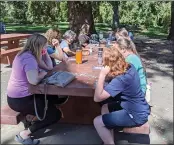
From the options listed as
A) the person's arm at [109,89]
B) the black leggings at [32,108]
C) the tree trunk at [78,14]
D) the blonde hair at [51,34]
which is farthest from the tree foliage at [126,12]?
the person's arm at [109,89]

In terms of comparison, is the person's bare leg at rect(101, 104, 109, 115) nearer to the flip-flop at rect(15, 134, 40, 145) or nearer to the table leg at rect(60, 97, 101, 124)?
the table leg at rect(60, 97, 101, 124)

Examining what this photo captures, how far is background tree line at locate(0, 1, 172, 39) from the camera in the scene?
2573cm

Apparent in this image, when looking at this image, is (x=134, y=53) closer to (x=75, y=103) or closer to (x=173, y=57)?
(x=75, y=103)

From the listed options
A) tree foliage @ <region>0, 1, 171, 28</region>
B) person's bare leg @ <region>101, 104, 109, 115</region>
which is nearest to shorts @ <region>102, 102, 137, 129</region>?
person's bare leg @ <region>101, 104, 109, 115</region>

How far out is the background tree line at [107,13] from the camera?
2573 centimetres

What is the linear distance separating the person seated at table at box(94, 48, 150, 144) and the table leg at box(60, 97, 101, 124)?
88 centimetres

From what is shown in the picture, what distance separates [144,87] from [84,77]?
68 centimetres

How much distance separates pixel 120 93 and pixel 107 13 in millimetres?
30105

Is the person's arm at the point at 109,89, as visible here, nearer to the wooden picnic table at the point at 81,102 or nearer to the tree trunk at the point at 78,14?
the wooden picnic table at the point at 81,102

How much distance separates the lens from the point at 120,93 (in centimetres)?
308

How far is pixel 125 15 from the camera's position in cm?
3150

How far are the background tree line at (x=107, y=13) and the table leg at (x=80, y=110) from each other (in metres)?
18.7

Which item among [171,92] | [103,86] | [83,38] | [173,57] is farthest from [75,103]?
[173,57]

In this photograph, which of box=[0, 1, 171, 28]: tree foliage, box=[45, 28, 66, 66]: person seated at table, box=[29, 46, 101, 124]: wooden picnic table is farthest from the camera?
box=[0, 1, 171, 28]: tree foliage
